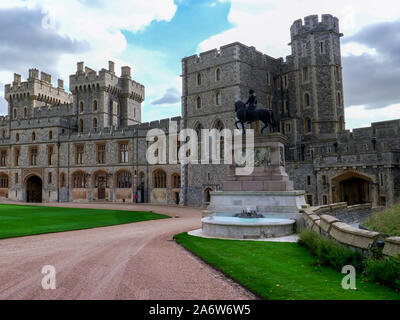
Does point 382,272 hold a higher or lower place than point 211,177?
lower

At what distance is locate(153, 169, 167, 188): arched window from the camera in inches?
1437

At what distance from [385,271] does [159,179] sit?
1257 inches

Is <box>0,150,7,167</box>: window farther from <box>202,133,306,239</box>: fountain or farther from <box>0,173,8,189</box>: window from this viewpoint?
<box>202,133,306,239</box>: fountain

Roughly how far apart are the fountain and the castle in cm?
1349

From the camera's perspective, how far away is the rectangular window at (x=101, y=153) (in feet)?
133

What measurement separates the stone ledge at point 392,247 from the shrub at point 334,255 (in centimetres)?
76

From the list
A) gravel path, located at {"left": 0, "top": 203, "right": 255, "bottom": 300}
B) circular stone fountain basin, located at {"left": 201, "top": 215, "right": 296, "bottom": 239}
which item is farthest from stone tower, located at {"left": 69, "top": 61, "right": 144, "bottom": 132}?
circular stone fountain basin, located at {"left": 201, "top": 215, "right": 296, "bottom": 239}

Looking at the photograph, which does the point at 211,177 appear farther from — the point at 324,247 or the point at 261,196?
the point at 324,247

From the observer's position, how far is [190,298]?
559cm

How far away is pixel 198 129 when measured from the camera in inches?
1328

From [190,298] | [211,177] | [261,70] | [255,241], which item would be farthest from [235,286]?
[261,70]

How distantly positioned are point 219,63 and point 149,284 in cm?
2888

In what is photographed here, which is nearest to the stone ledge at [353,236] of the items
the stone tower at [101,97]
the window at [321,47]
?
the window at [321,47]
